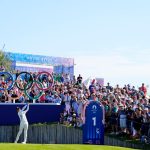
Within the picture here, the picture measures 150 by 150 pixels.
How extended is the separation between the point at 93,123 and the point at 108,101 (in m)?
4.35

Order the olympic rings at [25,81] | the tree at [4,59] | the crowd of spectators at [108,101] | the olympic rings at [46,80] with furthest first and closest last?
the tree at [4,59], the olympic rings at [46,80], the olympic rings at [25,81], the crowd of spectators at [108,101]

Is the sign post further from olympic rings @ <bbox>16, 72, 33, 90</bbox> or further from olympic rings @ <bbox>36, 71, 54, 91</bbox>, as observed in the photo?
olympic rings @ <bbox>36, 71, 54, 91</bbox>

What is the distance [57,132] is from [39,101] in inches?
127

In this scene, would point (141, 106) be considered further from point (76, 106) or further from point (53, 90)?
point (53, 90)

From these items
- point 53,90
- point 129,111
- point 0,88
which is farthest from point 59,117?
point 129,111

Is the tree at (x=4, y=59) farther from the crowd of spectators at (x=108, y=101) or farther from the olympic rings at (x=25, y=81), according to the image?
the olympic rings at (x=25, y=81)

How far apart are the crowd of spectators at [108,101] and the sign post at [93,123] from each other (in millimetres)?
2305

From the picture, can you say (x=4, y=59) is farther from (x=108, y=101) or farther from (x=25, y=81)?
(x=108, y=101)

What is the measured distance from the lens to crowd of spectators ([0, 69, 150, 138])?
27516mm

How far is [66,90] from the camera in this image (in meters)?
33.6

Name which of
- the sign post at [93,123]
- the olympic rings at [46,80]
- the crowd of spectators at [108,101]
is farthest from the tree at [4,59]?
the sign post at [93,123]

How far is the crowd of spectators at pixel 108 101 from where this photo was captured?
2752 cm

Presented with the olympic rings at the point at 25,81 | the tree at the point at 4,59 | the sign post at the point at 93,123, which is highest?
the tree at the point at 4,59

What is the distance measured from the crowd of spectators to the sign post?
2305 mm
